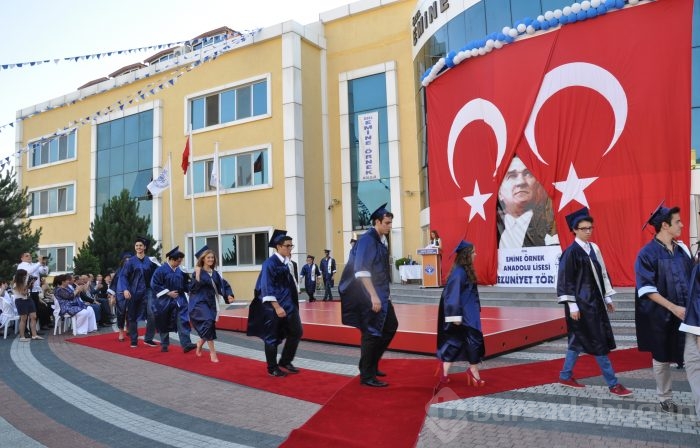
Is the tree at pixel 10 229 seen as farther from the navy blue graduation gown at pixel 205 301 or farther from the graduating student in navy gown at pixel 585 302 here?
the graduating student in navy gown at pixel 585 302

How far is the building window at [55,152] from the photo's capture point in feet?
98.2

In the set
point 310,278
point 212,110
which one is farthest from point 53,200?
point 310,278

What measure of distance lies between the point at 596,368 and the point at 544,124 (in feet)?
32.7

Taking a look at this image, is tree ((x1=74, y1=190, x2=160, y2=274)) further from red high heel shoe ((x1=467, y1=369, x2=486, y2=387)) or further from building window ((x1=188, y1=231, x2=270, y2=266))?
red high heel shoe ((x1=467, y1=369, x2=486, y2=387))

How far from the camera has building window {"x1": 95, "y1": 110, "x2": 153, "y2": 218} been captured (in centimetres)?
2650

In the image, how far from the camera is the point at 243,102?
77.0 feet

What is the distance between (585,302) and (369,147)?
56.9 ft

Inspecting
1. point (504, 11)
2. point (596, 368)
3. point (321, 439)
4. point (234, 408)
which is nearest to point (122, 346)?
point (234, 408)

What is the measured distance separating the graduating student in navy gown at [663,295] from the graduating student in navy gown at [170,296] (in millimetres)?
7096

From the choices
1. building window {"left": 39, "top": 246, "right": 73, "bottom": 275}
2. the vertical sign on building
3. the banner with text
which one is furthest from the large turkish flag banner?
building window {"left": 39, "top": 246, "right": 73, "bottom": 275}

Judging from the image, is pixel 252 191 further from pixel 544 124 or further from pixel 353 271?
pixel 353 271

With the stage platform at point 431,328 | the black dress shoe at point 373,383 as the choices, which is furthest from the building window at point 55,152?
the black dress shoe at point 373,383

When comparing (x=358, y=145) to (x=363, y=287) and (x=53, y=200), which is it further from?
(x=53, y=200)

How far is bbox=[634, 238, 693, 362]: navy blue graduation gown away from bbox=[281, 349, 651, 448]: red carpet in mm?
1480
